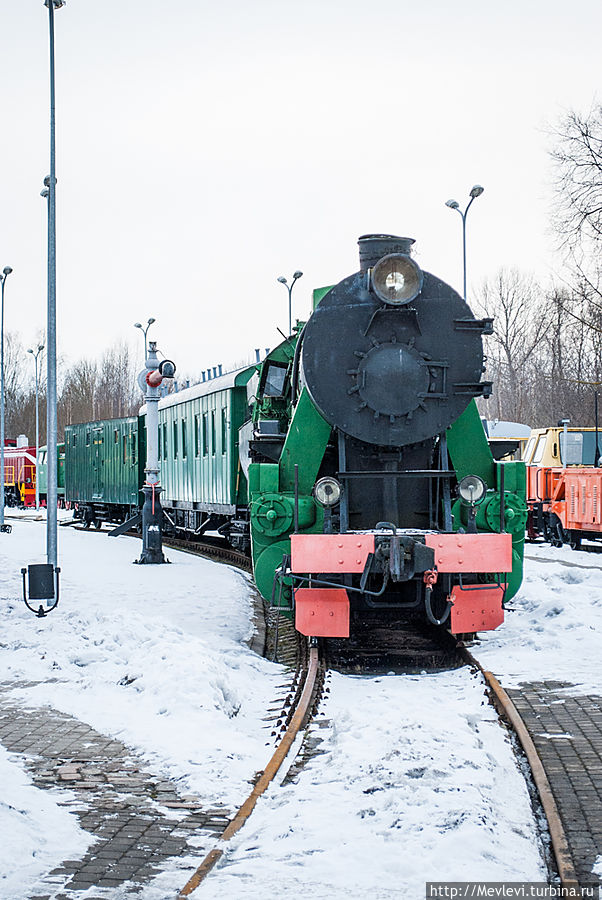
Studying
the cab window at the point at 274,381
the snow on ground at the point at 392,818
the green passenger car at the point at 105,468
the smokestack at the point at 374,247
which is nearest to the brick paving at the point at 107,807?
the snow on ground at the point at 392,818

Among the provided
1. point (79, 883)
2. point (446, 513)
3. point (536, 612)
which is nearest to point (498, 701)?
point (446, 513)

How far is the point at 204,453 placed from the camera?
1889 cm

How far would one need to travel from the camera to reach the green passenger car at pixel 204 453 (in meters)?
16.4

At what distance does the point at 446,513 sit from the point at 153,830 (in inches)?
193

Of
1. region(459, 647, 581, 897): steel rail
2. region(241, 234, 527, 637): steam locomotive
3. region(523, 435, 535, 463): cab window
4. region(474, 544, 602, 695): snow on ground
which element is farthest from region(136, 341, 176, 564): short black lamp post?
region(523, 435, 535, 463): cab window

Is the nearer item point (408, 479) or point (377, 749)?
point (377, 749)

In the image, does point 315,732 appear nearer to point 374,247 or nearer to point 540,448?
point 374,247

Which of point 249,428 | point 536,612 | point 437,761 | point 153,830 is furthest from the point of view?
point 249,428

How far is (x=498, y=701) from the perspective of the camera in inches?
286

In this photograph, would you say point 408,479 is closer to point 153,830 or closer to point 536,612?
point 536,612

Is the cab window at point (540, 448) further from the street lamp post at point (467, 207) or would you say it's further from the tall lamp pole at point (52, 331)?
the tall lamp pole at point (52, 331)

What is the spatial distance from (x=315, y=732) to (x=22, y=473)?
53.0 metres

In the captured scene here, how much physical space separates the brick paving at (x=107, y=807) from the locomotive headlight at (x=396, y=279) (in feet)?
14.4

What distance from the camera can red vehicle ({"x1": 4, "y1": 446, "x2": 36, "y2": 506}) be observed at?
5625 centimetres
